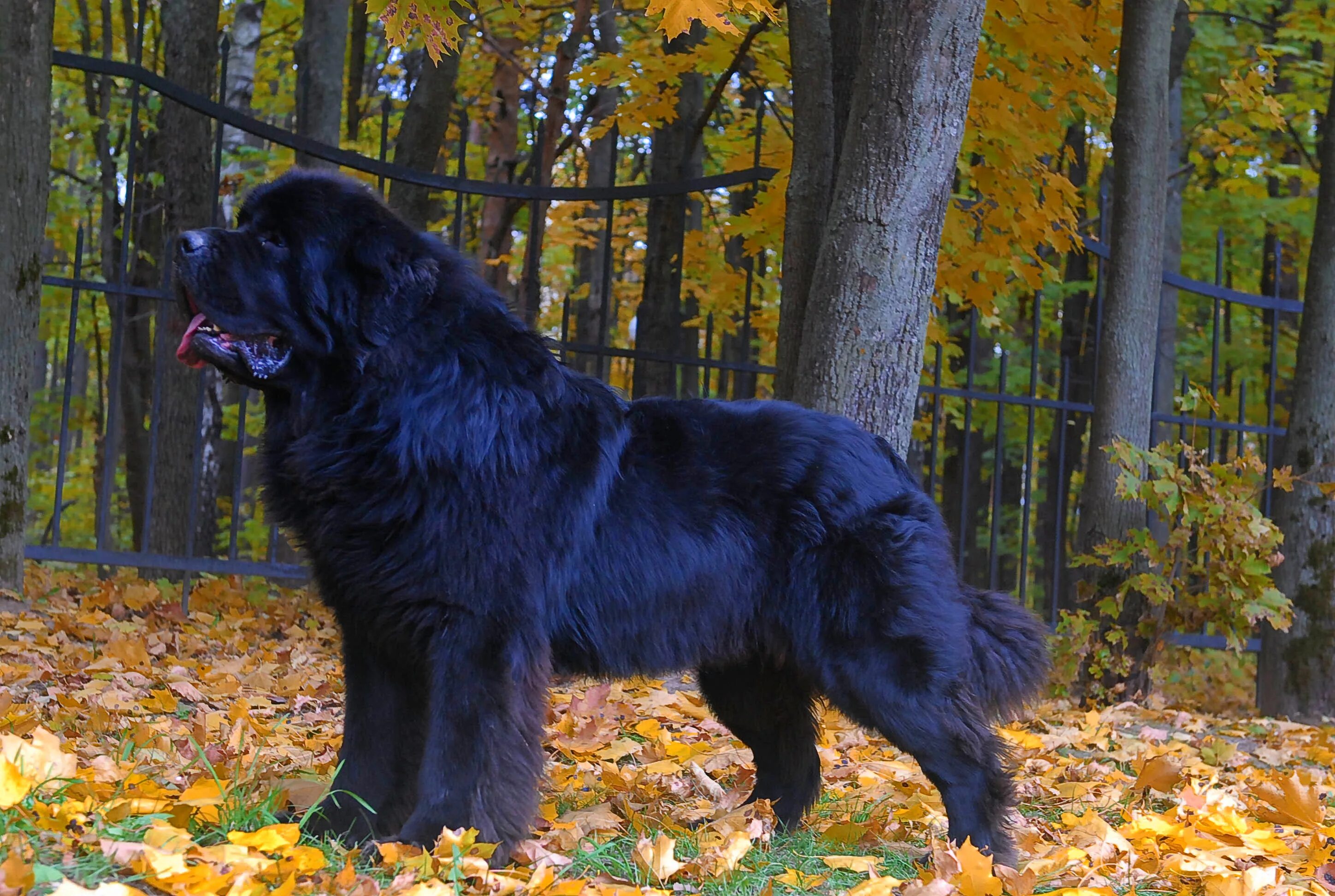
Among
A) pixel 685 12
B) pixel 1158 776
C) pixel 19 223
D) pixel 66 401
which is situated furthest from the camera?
pixel 66 401

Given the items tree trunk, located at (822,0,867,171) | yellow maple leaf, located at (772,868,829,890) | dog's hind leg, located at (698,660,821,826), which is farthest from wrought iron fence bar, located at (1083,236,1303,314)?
yellow maple leaf, located at (772,868,829,890)

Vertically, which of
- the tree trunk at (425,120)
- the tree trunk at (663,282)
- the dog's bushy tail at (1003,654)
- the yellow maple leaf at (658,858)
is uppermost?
the tree trunk at (425,120)

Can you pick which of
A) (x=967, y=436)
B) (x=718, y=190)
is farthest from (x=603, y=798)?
(x=718, y=190)

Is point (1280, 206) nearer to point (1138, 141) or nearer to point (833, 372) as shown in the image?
point (1138, 141)

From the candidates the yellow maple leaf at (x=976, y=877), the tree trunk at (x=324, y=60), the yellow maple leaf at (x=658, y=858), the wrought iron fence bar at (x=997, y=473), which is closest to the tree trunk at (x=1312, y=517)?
the wrought iron fence bar at (x=997, y=473)

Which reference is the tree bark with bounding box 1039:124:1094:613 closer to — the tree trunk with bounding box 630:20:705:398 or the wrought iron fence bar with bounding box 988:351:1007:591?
the wrought iron fence bar with bounding box 988:351:1007:591

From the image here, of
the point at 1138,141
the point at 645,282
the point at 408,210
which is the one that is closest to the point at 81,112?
the point at 408,210

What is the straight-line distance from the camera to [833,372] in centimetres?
437

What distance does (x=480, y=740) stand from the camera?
8.79ft

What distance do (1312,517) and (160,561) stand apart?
5974mm

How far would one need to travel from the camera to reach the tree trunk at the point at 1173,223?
1034 centimetres

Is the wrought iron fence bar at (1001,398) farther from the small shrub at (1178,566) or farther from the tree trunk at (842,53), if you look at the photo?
the tree trunk at (842,53)

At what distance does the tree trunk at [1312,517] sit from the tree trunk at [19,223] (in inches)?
253

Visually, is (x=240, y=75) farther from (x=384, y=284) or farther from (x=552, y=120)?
(x=384, y=284)
